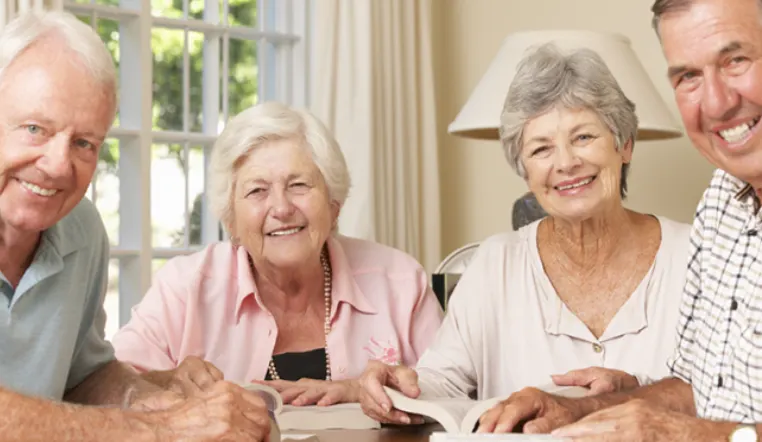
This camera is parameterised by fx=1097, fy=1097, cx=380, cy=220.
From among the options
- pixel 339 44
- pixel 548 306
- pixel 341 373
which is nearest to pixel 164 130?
pixel 339 44

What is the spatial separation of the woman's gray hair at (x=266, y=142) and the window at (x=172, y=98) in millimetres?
1208

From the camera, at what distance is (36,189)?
5.83ft

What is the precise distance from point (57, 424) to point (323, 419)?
1.95 feet

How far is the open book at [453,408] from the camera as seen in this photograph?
1.80m

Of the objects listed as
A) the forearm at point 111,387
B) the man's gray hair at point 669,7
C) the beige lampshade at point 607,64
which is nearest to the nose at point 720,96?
the man's gray hair at point 669,7

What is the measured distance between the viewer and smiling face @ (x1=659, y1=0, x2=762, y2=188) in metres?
1.58

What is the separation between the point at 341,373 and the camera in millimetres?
2602

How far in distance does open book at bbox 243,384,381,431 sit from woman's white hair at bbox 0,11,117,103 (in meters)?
0.59

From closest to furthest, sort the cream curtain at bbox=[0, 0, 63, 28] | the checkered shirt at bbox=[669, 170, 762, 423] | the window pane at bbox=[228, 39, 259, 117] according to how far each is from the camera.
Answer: the checkered shirt at bbox=[669, 170, 762, 423]
the cream curtain at bbox=[0, 0, 63, 28]
the window pane at bbox=[228, 39, 259, 117]

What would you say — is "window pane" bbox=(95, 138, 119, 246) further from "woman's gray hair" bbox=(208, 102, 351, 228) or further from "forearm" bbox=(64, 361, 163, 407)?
"forearm" bbox=(64, 361, 163, 407)

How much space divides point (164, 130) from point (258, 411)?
8.42 feet

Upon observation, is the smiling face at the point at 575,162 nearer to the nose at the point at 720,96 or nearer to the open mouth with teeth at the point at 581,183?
the open mouth with teeth at the point at 581,183

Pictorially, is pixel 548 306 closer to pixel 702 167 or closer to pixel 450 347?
pixel 450 347

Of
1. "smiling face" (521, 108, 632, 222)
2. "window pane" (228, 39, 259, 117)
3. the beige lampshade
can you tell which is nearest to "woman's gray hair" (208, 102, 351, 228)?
"smiling face" (521, 108, 632, 222)
